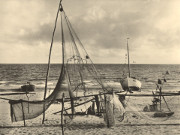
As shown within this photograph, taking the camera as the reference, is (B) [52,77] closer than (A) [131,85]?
No

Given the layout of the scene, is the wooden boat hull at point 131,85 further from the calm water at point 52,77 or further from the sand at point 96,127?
the sand at point 96,127

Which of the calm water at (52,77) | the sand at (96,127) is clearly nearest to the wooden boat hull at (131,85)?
the calm water at (52,77)

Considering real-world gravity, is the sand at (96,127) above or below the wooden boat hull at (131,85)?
below

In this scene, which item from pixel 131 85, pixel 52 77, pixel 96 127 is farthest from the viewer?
pixel 52 77

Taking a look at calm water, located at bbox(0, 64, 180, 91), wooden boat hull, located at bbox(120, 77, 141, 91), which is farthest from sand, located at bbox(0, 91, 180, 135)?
wooden boat hull, located at bbox(120, 77, 141, 91)

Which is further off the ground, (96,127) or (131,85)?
(131,85)

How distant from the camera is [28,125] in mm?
11211

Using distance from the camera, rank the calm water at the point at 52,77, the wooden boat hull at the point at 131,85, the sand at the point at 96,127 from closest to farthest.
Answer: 1. the sand at the point at 96,127
2. the wooden boat hull at the point at 131,85
3. the calm water at the point at 52,77

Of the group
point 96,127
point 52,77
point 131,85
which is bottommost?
point 96,127

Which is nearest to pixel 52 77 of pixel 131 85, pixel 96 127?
pixel 131 85

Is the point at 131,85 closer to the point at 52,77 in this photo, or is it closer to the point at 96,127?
the point at 96,127

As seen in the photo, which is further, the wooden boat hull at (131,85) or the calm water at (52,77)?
the calm water at (52,77)

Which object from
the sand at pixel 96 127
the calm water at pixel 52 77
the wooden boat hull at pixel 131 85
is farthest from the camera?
the calm water at pixel 52 77

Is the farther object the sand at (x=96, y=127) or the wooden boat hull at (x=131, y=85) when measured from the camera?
the wooden boat hull at (x=131, y=85)
